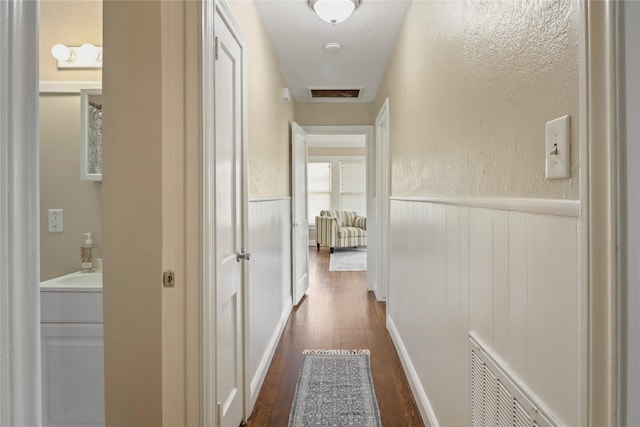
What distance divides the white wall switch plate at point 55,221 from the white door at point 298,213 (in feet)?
8.01

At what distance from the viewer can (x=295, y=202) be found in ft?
14.6

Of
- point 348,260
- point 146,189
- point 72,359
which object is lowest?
point 348,260

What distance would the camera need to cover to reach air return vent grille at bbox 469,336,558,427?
94cm

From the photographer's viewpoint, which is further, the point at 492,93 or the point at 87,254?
the point at 87,254

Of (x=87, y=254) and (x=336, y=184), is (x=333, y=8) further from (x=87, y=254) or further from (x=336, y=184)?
(x=336, y=184)

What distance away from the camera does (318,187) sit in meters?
9.90

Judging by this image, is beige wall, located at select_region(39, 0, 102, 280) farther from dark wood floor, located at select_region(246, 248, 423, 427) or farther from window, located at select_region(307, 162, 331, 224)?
window, located at select_region(307, 162, 331, 224)

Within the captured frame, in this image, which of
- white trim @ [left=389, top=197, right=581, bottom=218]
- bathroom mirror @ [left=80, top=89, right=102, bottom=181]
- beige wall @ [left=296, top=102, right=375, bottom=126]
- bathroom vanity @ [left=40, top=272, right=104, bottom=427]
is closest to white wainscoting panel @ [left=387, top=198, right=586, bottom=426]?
white trim @ [left=389, top=197, right=581, bottom=218]

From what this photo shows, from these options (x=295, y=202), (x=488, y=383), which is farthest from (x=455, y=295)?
(x=295, y=202)

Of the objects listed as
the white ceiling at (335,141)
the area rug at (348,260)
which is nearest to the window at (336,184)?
the white ceiling at (335,141)

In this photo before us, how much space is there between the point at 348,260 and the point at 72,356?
238 inches

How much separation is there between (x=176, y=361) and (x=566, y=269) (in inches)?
47.5

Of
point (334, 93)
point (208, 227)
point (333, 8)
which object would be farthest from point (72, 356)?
point (334, 93)

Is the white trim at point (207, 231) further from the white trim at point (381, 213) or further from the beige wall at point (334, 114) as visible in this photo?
the beige wall at point (334, 114)
